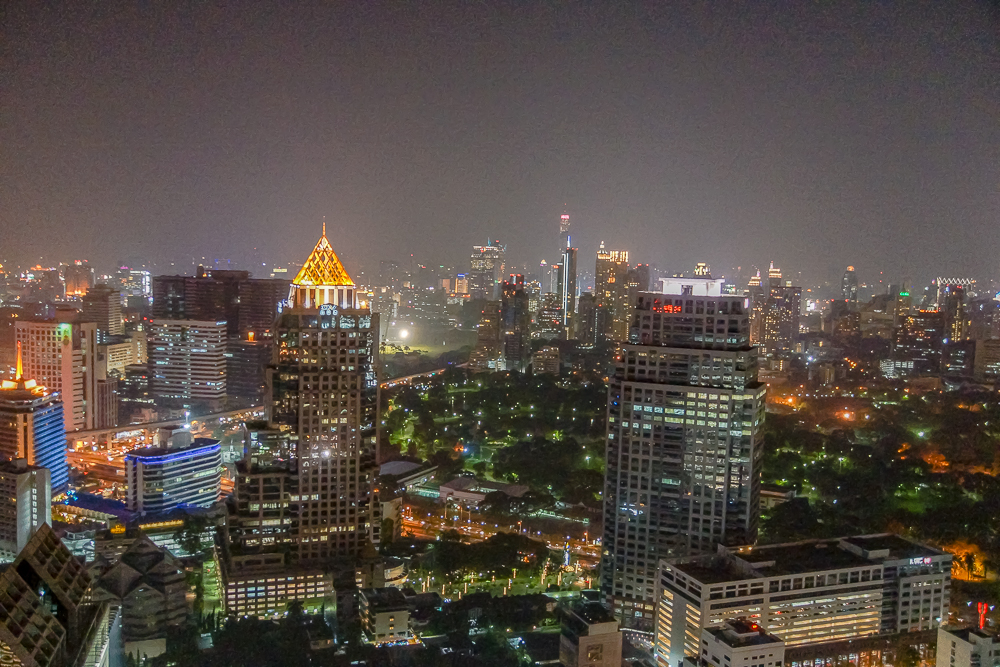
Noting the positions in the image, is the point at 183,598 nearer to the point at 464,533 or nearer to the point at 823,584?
the point at 464,533

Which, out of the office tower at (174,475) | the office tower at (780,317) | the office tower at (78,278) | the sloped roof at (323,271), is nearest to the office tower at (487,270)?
the office tower at (780,317)

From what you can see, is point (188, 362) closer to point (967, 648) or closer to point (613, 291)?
point (613, 291)

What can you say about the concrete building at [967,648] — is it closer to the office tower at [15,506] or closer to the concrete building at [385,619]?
the concrete building at [385,619]

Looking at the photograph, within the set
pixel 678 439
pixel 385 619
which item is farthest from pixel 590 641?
pixel 678 439

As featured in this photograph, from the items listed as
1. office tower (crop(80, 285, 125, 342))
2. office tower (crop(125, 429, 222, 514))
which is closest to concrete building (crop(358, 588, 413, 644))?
office tower (crop(125, 429, 222, 514))

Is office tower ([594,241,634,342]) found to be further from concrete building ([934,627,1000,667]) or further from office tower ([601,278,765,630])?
concrete building ([934,627,1000,667])
